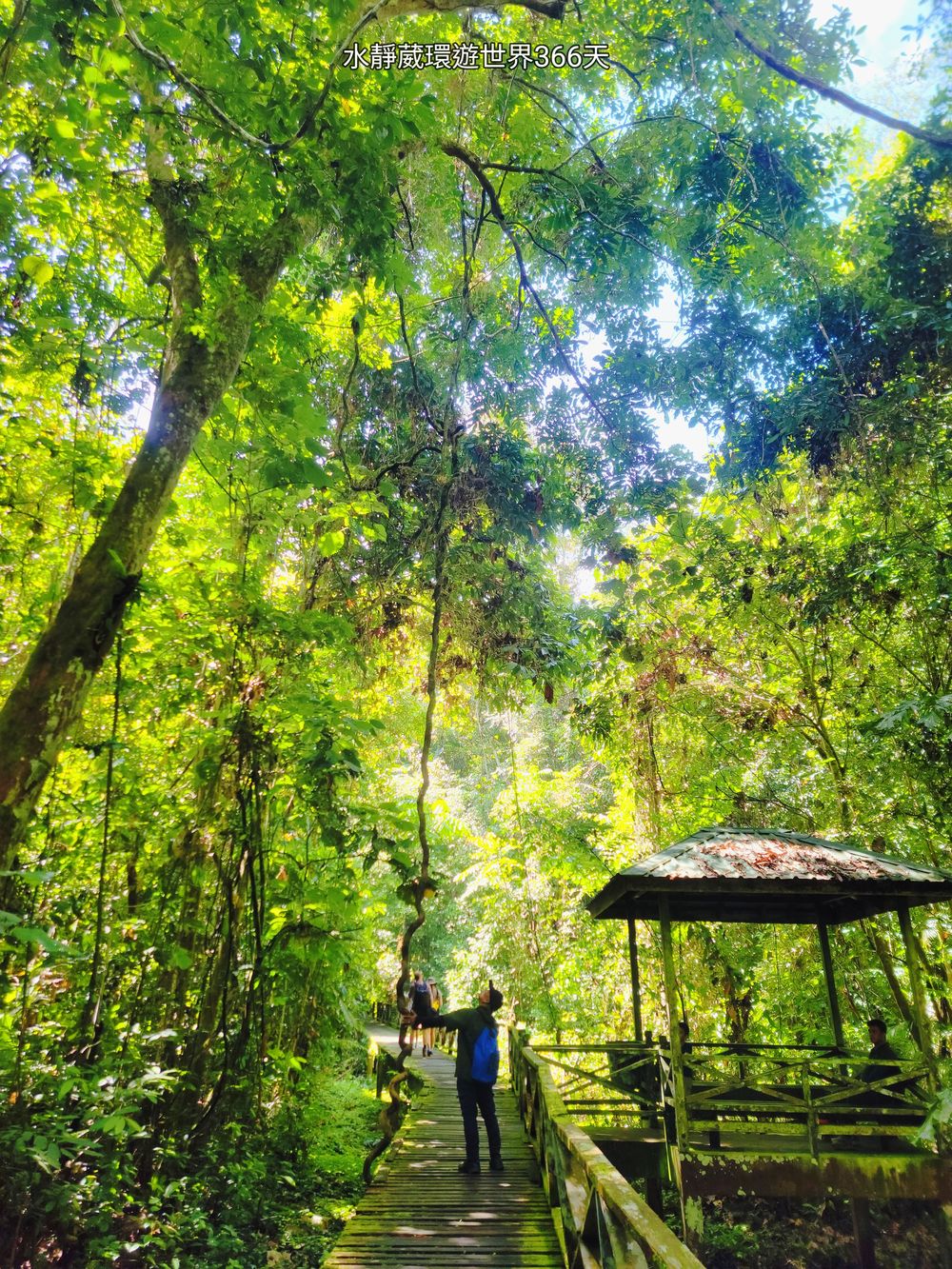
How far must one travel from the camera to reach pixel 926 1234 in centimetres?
841

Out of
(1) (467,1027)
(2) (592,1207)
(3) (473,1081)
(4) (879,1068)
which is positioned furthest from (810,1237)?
(2) (592,1207)

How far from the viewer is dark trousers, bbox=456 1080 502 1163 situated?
5.83 m

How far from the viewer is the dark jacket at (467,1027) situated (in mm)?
5809

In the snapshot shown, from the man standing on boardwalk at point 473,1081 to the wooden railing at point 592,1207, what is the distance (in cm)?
44

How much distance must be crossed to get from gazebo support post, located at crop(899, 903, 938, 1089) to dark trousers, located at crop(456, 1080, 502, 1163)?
4.05 metres

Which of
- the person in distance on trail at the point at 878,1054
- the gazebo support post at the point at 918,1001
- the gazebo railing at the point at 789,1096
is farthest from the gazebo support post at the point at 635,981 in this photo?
the gazebo support post at the point at 918,1001

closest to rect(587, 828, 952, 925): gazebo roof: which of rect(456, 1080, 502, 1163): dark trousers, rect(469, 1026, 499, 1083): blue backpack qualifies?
rect(469, 1026, 499, 1083): blue backpack

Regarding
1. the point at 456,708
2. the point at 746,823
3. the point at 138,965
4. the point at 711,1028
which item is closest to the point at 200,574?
the point at 138,965

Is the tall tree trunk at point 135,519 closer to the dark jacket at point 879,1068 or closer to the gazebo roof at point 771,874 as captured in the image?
the gazebo roof at point 771,874

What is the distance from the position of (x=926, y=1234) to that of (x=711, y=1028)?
3.26m

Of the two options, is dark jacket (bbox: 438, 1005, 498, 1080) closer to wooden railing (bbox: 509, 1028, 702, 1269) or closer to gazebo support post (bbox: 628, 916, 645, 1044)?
wooden railing (bbox: 509, 1028, 702, 1269)

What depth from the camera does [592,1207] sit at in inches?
143

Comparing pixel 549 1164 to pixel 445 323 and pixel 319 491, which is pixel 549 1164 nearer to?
pixel 319 491

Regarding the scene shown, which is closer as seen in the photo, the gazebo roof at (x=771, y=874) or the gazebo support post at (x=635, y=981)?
the gazebo roof at (x=771, y=874)
